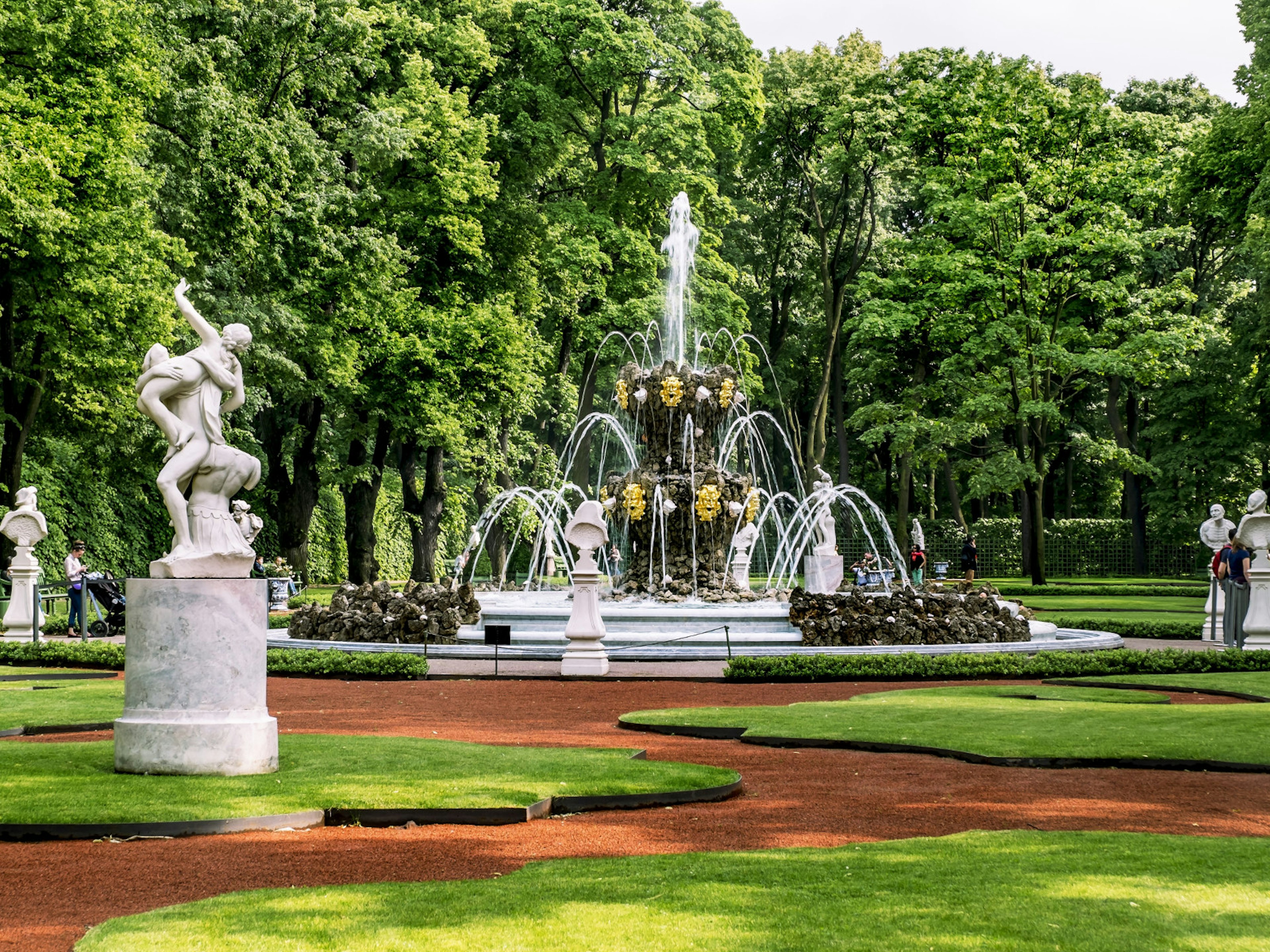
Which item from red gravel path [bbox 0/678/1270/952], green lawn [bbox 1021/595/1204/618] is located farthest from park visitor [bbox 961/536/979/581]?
red gravel path [bbox 0/678/1270/952]

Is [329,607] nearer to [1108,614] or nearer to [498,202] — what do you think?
[1108,614]

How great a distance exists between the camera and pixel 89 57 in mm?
28250

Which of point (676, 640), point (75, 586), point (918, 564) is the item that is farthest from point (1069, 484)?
point (75, 586)

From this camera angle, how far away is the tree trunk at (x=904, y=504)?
4806cm

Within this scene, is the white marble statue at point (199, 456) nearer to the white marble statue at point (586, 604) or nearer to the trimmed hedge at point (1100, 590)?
the white marble statue at point (586, 604)

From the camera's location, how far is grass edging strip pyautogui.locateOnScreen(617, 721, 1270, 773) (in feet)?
34.3

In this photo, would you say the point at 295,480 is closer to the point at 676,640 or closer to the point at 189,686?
the point at 676,640

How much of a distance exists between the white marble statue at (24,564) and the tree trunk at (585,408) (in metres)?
17.0

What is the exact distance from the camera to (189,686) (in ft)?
30.8

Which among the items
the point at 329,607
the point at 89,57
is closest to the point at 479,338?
the point at 89,57

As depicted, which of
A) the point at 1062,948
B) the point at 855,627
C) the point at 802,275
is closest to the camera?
the point at 1062,948

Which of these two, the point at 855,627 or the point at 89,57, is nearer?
the point at 855,627

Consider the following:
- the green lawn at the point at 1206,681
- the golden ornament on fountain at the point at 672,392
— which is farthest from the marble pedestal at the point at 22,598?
the green lawn at the point at 1206,681

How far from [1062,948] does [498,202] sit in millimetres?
37943
